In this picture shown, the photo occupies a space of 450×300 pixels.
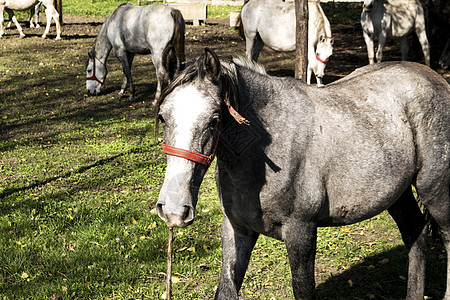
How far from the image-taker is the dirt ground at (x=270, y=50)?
1453cm

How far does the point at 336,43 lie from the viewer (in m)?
18.0

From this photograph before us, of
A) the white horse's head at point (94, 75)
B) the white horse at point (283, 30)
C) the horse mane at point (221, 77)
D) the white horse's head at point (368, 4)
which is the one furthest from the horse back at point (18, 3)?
the horse mane at point (221, 77)

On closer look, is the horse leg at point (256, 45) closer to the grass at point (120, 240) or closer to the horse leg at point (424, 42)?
the horse leg at point (424, 42)

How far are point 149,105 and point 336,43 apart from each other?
9436mm

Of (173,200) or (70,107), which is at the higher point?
(173,200)

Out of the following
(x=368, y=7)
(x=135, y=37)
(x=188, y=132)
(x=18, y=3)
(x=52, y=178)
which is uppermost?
(x=188, y=132)

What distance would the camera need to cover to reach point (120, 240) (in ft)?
17.1

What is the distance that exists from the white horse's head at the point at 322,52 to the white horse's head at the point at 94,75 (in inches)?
203

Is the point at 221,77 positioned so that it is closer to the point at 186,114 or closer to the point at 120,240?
the point at 186,114

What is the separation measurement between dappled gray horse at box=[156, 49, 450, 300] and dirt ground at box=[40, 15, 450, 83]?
9.61 meters

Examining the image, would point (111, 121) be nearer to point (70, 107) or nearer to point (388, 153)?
point (70, 107)

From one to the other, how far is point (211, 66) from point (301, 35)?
4.96 metres

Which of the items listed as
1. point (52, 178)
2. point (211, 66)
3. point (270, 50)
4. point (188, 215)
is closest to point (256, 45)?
point (270, 50)

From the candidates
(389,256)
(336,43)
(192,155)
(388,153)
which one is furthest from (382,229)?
(336,43)
